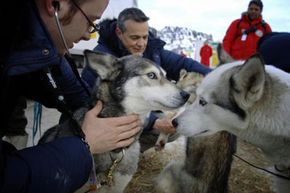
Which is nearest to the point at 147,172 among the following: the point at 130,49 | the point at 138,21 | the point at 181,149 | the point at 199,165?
the point at 181,149

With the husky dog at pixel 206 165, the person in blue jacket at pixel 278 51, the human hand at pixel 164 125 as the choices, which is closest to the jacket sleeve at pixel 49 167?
the husky dog at pixel 206 165

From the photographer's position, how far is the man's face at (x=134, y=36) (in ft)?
8.55

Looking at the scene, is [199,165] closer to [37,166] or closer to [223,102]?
[223,102]

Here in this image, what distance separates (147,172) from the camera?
2955mm

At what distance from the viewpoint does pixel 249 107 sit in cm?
156

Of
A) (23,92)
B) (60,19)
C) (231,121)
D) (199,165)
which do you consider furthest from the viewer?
(199,165)

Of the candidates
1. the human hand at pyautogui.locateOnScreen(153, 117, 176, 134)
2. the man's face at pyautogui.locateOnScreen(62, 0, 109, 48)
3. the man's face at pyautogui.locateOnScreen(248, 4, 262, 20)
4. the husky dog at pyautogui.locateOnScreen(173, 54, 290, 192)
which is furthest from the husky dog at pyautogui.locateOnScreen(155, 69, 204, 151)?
the man's face at pyautogui.locateOnScreen(248, 4, 262, 20)

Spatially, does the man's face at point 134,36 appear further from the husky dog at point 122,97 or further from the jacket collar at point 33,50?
the jacket collar at point 33,50

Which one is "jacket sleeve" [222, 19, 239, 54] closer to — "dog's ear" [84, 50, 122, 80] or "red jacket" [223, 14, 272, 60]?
"red jacket" [223, 14, 272, 60]

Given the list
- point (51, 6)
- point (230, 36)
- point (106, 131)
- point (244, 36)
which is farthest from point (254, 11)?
point (51, 6)

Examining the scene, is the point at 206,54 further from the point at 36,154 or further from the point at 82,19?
the point at 36,154

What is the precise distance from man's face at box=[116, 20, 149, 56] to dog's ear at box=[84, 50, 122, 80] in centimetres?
71

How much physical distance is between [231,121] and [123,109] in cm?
67

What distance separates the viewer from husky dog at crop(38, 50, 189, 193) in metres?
1.81
